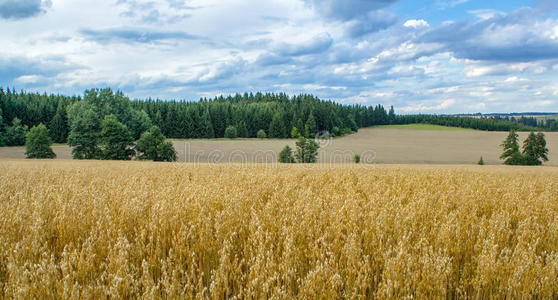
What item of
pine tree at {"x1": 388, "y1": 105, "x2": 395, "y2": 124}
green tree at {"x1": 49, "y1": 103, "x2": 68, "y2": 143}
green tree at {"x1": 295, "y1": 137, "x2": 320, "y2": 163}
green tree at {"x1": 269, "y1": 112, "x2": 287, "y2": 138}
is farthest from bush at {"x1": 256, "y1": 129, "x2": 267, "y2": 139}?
pine tree at {"x1": 388, "y1": 105, "x2": 395, "y2": 124}

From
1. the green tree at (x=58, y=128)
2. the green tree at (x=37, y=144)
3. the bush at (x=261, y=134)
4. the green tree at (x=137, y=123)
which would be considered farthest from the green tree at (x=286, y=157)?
the green tree at (x=58, y=128)

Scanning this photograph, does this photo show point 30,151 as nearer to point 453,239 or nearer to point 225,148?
point 225,148

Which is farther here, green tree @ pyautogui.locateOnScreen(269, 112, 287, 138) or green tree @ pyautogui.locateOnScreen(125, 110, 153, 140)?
green tree @ pyautogui.locateOnScreen(269, 112, 287, 138)

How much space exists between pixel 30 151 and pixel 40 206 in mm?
51078

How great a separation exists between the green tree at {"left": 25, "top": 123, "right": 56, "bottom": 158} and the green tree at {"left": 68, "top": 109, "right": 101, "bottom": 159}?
2959mm

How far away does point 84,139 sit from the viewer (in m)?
45.2

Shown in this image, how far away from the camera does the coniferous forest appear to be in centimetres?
6549

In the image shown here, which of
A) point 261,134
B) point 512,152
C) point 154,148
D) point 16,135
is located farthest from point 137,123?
point 512,152

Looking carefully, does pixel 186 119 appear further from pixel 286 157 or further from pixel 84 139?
A: pixel 286 157

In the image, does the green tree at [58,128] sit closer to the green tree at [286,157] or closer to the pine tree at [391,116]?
the green tree at [286,157]

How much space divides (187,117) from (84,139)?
1975 inches

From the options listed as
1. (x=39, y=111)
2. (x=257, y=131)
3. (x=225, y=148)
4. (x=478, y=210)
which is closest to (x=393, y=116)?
(x=257, y=131)

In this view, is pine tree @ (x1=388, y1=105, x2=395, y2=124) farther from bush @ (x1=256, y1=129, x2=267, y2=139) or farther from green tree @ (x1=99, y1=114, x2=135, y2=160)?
green tree @ (x1=99, y1=114, x2=135, y2=160)

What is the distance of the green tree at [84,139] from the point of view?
4497cm
